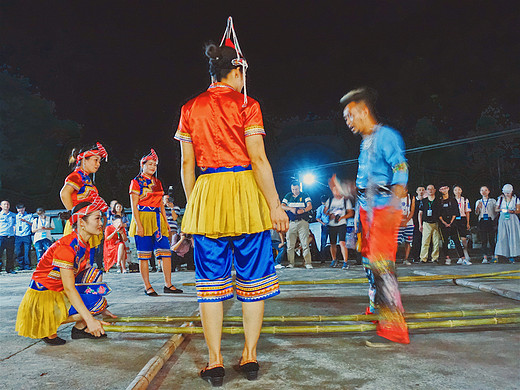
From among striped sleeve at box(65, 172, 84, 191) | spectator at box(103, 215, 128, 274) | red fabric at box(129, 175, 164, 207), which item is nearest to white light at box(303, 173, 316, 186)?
spectator at box(103, 215, 128, 274)

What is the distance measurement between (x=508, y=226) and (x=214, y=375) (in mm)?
8732

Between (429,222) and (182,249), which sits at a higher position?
(429,222)

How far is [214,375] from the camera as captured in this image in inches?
84.6

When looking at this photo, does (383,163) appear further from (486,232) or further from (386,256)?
(486,232)

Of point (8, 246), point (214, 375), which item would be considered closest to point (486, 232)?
point (214, 375)

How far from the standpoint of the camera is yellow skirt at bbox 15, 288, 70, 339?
9.71ft

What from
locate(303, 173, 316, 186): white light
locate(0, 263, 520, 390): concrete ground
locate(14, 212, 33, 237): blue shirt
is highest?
locate(303, 173, 316, 186): white light

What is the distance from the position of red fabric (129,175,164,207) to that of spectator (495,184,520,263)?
24.3 ft

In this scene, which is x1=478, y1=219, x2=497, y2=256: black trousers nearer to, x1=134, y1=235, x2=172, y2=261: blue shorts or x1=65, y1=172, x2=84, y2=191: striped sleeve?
x1=134, y1=235, x2=172, y2=261: blue shorts

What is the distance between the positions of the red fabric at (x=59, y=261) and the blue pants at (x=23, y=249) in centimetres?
878

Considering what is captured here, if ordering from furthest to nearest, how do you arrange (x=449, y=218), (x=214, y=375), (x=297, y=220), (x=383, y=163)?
(x=297, y=220) < (x=449, y=218) < (x=383, y=163) < (x=214, y=375)

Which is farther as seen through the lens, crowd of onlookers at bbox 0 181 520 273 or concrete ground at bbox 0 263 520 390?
crowd of onlookers at bbox 0 181 520 273

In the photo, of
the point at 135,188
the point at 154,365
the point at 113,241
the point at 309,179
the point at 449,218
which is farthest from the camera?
the point at 309,179

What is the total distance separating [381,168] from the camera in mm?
3018
